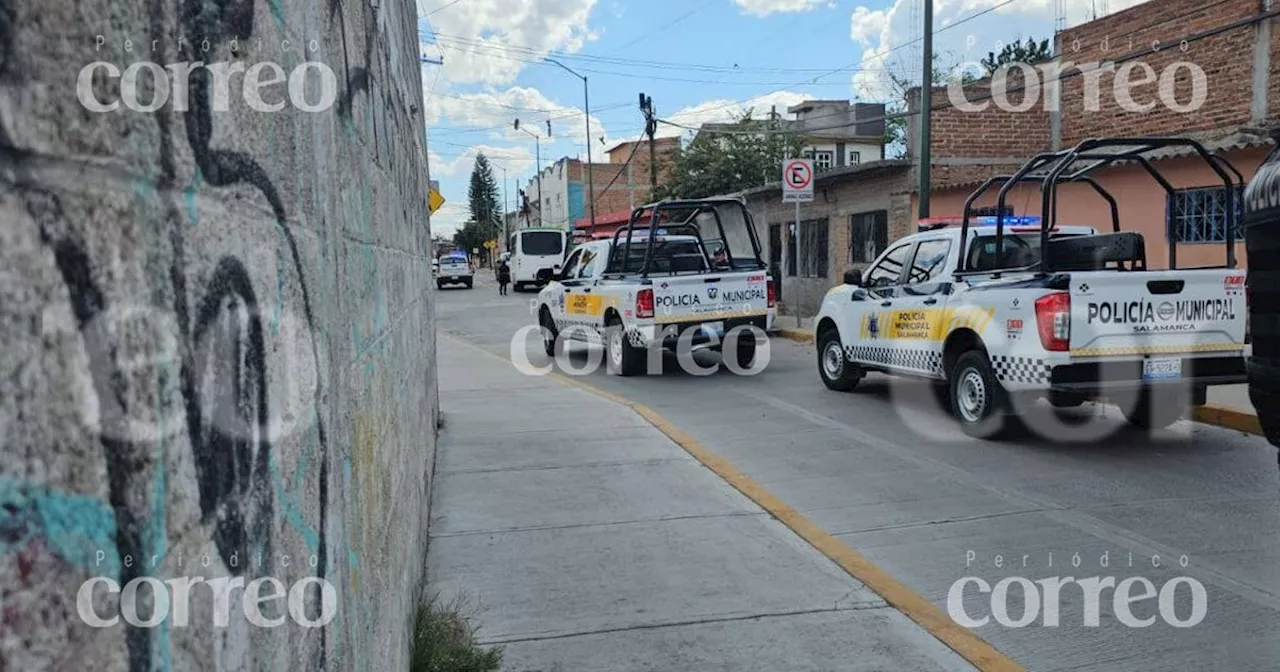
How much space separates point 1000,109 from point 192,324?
20.7 meters

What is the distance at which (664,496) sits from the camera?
6.16 m

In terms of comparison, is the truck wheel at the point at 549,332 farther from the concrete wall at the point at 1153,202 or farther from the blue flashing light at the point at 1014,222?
the blue flashing light at the point at 1014,222

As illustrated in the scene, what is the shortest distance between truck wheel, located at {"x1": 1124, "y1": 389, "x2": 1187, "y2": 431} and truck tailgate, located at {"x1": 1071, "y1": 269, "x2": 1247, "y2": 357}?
36.7 inches

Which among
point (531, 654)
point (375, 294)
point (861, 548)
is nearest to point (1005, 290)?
point (861, 548)

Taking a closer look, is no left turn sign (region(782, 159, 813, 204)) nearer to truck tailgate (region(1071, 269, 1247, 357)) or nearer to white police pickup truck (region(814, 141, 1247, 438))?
white police pickup truck (region(814, 141, 1247, 438))

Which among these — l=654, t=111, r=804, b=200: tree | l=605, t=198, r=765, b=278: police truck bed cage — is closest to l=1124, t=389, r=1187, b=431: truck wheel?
l=605, t=198, r=765, b=278: police truck bed cage

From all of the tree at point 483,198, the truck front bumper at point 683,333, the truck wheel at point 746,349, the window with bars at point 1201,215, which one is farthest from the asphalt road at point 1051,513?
the tree at point 483,198

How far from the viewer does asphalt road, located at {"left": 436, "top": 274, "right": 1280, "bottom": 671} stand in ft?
13.2

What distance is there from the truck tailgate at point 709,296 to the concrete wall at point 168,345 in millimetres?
9646

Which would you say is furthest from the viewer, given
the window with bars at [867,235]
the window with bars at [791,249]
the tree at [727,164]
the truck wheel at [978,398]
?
the tree at [727,164]

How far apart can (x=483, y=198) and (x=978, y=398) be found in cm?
10978

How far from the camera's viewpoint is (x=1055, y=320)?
6.96 meters

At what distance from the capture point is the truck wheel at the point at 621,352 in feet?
40.6

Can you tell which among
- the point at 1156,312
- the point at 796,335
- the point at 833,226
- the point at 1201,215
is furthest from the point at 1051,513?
the point at 833,226
